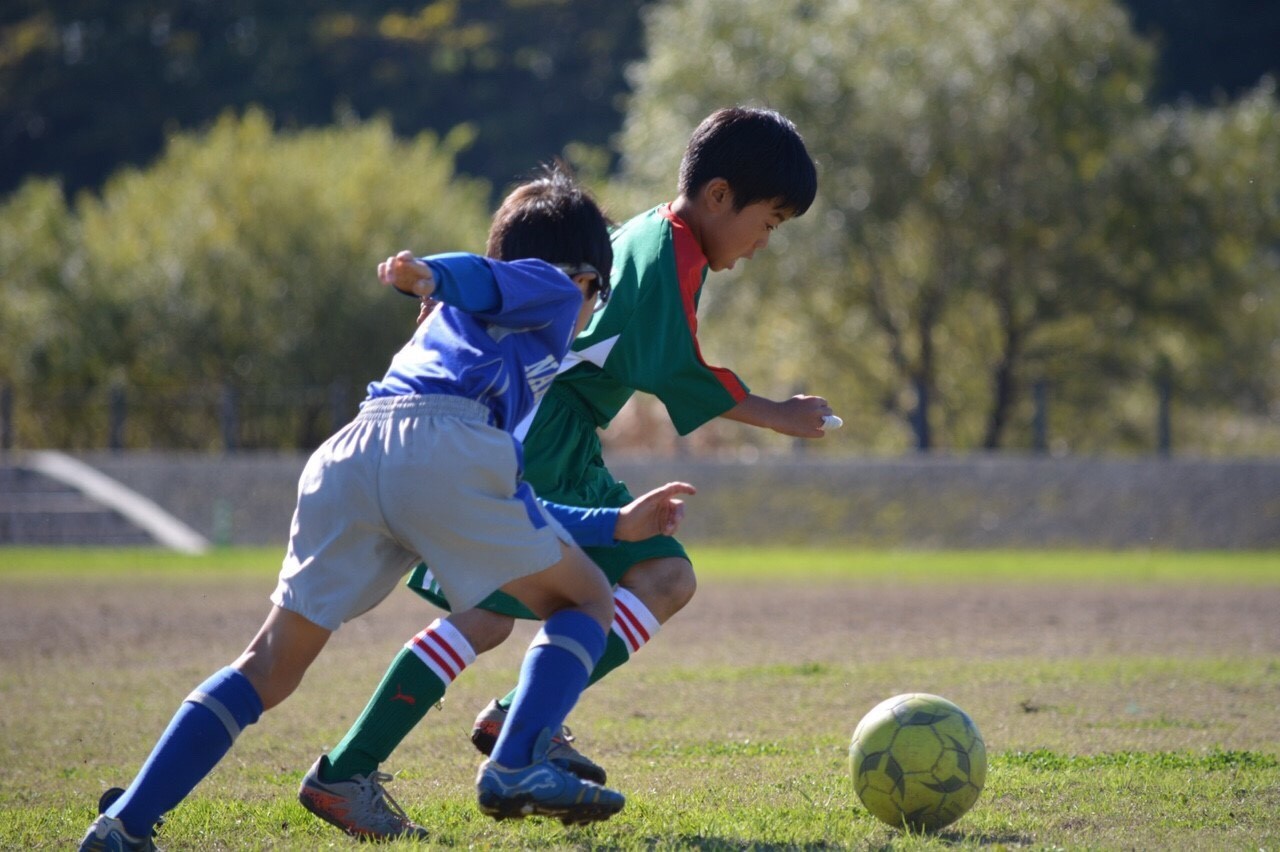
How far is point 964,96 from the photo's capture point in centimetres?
2214

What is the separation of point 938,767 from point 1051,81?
19914mm

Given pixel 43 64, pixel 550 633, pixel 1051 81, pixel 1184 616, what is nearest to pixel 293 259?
pixel 1051 81

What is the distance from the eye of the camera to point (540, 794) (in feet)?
11.1

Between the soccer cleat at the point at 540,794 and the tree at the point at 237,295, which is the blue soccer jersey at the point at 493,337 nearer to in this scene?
the soccer cleat at the point at 540,794

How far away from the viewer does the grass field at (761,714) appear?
3.96 m

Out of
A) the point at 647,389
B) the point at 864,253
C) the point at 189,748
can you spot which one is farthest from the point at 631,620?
the point at 864,253

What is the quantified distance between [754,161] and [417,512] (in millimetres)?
1489

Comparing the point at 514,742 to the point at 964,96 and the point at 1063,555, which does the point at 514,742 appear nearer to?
the point at 1063,555

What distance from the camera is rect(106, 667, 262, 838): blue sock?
11.3ft

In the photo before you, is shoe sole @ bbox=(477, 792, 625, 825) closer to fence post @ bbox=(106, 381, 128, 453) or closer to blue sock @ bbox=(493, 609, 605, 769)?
blue sock @ bbox=(493, 609, 605, 769)

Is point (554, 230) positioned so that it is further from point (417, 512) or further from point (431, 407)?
point (417, 512)

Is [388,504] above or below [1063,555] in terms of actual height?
above

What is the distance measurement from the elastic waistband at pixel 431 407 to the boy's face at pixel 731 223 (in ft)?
3.48

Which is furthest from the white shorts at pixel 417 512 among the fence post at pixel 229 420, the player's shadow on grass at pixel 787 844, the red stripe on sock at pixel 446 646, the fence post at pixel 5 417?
the fence post at pixel 5 417
